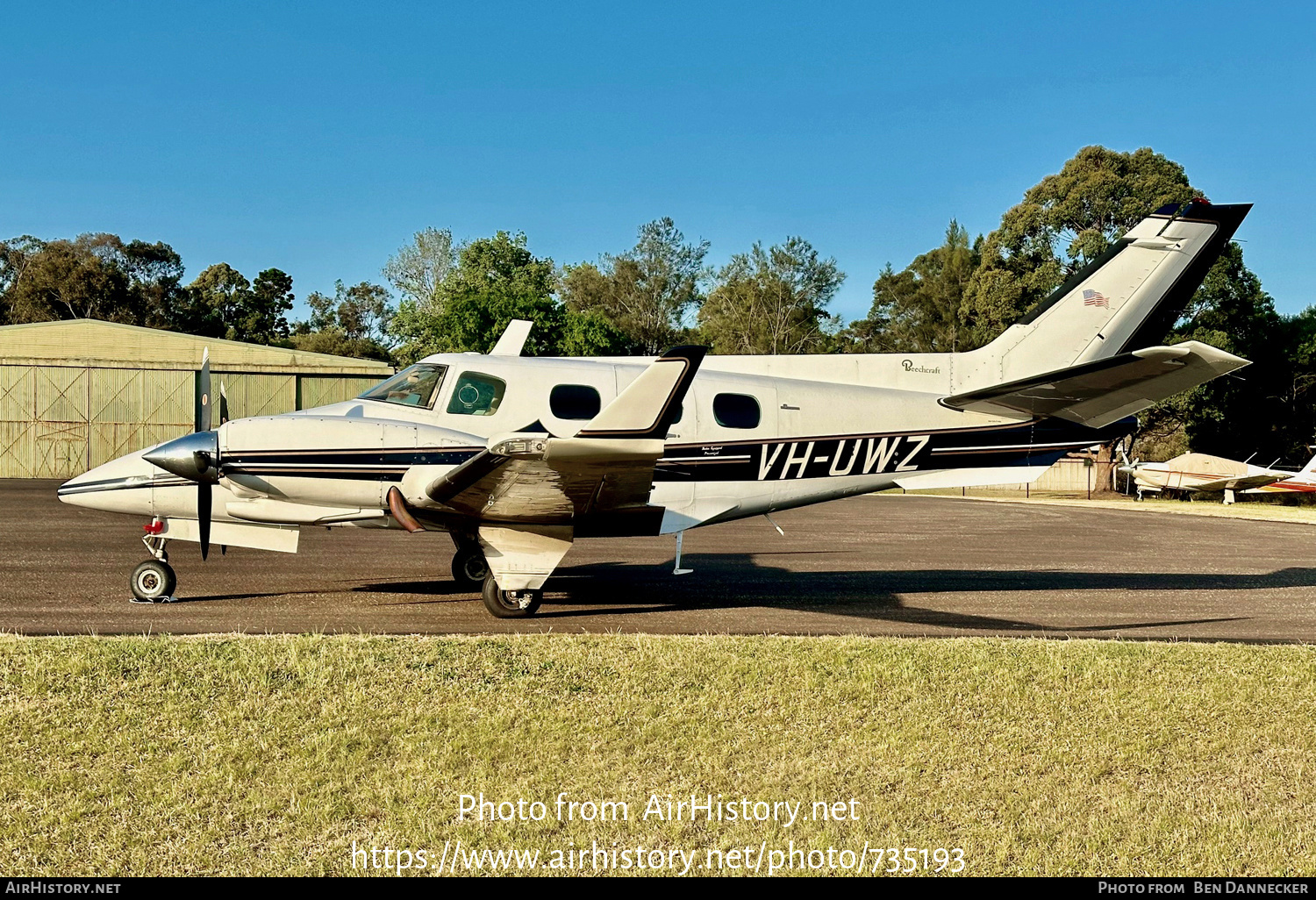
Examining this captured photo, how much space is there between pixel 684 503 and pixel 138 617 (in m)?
6.17

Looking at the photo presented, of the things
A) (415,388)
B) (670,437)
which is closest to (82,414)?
(415,388)

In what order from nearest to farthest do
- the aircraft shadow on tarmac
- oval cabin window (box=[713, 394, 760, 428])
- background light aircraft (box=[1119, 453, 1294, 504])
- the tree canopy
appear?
the aircraft shadow on tarmac < oval cabin window (box=[713, 394, 760, 428]) < background light aircraft (box=[1119, 453, 1294, 504]) < the tree canopy

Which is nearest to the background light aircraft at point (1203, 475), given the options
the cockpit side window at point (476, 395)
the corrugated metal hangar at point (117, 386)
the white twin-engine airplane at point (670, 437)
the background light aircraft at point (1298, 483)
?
the background light aircraft at point (1298, 483)

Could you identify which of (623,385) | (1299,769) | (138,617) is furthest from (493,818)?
(623,385)

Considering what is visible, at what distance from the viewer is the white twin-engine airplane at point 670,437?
36.7ft

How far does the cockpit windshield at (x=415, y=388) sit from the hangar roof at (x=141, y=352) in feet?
125

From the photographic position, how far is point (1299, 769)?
669 cm

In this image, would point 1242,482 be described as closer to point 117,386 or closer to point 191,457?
point 191,457

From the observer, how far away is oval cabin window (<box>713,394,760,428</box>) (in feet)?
41.2

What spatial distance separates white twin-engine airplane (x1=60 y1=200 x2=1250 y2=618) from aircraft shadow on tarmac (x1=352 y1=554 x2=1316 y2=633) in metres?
1.06

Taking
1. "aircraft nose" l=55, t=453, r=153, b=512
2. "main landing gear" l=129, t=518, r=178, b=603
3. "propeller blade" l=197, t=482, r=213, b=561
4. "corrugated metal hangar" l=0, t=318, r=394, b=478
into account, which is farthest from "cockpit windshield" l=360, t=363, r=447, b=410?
"corrugated metal hangar" l=0, t=318, r=394, b=478

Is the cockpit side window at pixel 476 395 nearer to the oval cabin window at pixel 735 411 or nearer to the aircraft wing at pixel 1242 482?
the oval cabin window at pixel 735 411

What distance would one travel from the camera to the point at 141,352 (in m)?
50.6

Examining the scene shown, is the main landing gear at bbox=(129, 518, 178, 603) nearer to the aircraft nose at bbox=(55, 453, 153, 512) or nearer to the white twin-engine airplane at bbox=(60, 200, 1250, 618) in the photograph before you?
the white twin-engine airplane at bbox=(60, 200, 1250, 618)
